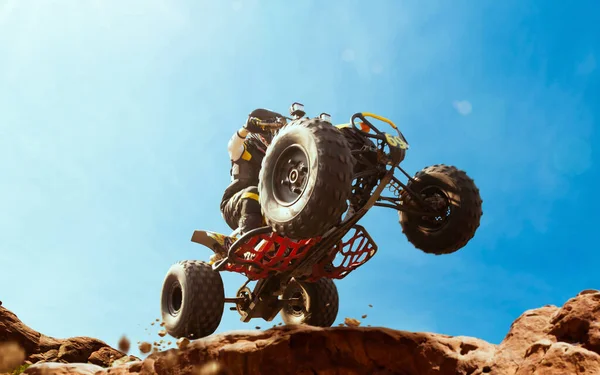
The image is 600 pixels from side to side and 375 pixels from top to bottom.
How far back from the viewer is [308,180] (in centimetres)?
477

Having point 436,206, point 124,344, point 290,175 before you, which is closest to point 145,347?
point 124,344

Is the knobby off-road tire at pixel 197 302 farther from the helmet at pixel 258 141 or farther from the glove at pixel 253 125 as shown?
the glove at pixel 253 125

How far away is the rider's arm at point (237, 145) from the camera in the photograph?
22.2ft

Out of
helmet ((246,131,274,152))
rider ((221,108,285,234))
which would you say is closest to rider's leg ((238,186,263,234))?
rider ((221,108,285,234))

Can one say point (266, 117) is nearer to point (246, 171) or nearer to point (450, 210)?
point (246, 171)

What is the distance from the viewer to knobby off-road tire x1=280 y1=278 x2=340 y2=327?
24.3ft

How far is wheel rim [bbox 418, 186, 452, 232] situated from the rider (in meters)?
2.14

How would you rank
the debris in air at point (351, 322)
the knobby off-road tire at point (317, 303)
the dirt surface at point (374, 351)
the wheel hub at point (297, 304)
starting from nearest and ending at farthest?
the dirt surface at point (374, 351)
the debris in air at point (351, 322)
the knobby off-road tire at point (317, 303)
the wheel hub at point (297, 304)

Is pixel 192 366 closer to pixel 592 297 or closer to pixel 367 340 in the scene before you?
pixel 367 340

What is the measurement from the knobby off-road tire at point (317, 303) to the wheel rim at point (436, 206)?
1.78 metres

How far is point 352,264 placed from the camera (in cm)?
673

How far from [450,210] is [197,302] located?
11.0 ft

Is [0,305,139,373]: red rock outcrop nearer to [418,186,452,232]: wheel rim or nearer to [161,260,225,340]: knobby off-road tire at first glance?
[161,260,225,340]: knobby off-road tire

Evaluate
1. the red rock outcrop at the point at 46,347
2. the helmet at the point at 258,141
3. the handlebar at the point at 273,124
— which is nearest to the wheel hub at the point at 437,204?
the handlebar at the point at 273,124
